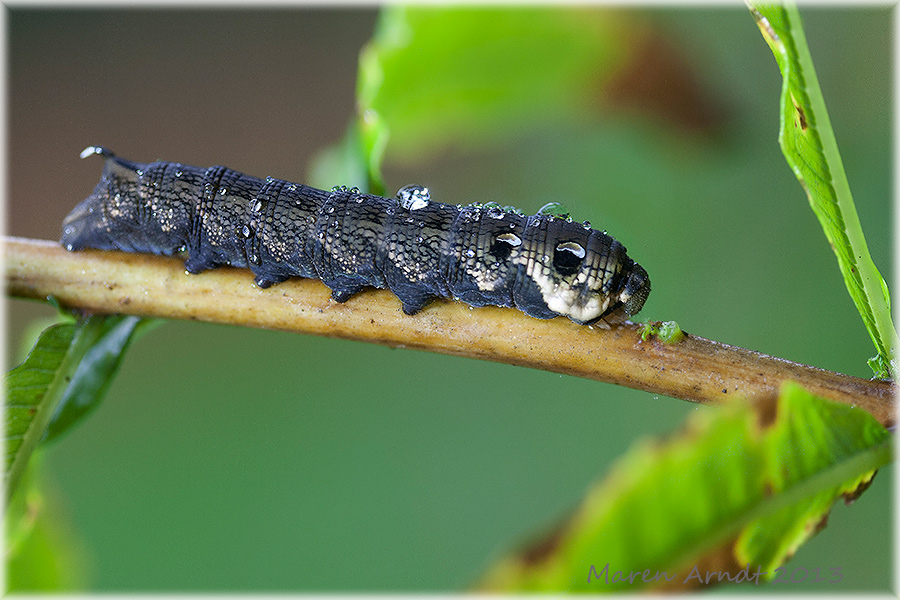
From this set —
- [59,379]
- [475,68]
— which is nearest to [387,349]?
[475,68]

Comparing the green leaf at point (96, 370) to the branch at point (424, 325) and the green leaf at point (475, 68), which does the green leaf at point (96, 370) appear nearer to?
the branch at point (424, 325)

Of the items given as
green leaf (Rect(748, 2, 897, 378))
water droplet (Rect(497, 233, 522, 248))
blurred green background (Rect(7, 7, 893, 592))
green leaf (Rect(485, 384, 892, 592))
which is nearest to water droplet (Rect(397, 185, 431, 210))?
water droplet (Rect(497, 233, 522, 248))

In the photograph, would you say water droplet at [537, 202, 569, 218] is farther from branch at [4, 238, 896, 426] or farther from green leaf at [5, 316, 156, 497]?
green leaf at [5, 316, 156, 497]

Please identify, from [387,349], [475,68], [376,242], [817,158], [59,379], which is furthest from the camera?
[387,349]

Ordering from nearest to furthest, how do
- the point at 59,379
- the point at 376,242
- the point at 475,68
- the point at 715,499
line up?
1. the point at 715,499
2. the point at 59,379
3. the point at 376,242
4. the point at 475,68

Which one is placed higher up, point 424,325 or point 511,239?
point 511,239

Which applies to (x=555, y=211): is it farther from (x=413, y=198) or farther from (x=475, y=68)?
→ (x=475, y=68)

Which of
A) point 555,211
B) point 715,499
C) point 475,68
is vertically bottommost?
point 715,499
